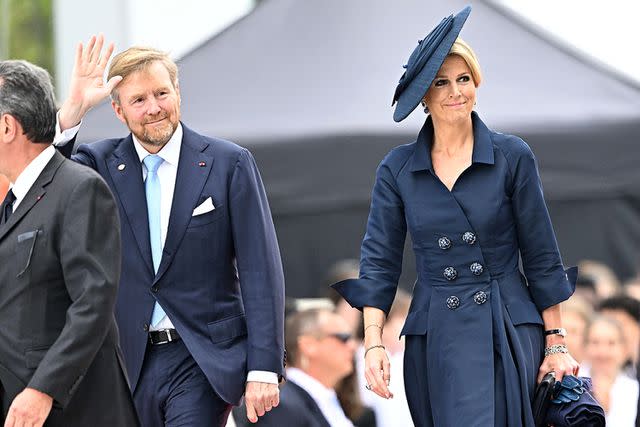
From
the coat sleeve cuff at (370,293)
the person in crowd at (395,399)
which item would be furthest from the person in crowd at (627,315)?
the coat sleeve cuff at (370,293)

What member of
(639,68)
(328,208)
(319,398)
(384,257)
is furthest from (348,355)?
(639,68)

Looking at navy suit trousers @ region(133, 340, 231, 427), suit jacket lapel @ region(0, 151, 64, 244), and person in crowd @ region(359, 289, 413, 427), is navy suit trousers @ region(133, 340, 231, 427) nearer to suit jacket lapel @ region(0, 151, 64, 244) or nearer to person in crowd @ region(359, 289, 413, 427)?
suit jacket lapel @ region(0, 151, 64, 244)

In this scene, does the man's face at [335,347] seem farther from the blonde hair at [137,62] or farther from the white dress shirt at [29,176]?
the white dress shirt at [29,176]

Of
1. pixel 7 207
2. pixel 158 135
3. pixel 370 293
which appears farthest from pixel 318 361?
pixel 7 207

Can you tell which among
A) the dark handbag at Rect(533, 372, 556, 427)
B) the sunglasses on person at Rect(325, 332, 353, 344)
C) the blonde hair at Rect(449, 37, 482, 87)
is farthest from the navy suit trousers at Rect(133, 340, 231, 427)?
the sunglasses on person at Rect(325, 332, 353, 344)

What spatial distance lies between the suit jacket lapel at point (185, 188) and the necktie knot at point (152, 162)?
0.09 meters

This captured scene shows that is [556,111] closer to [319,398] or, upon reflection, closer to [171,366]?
[319,398]

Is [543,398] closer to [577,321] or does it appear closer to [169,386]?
[169,386]

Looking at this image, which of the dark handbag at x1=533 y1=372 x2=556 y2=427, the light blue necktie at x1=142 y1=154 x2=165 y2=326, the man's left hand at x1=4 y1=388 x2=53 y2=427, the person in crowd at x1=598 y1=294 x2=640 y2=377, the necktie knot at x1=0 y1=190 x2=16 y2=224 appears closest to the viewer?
the man's left hand at x1=4 y1=388 x2=53 y2=427

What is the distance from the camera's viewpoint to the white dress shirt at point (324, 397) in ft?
22.3

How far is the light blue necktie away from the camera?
4.83 meters

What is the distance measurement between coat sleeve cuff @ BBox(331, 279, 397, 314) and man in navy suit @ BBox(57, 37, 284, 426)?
0.26 m

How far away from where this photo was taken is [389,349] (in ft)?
23.8

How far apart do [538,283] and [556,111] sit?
7.77 ft
